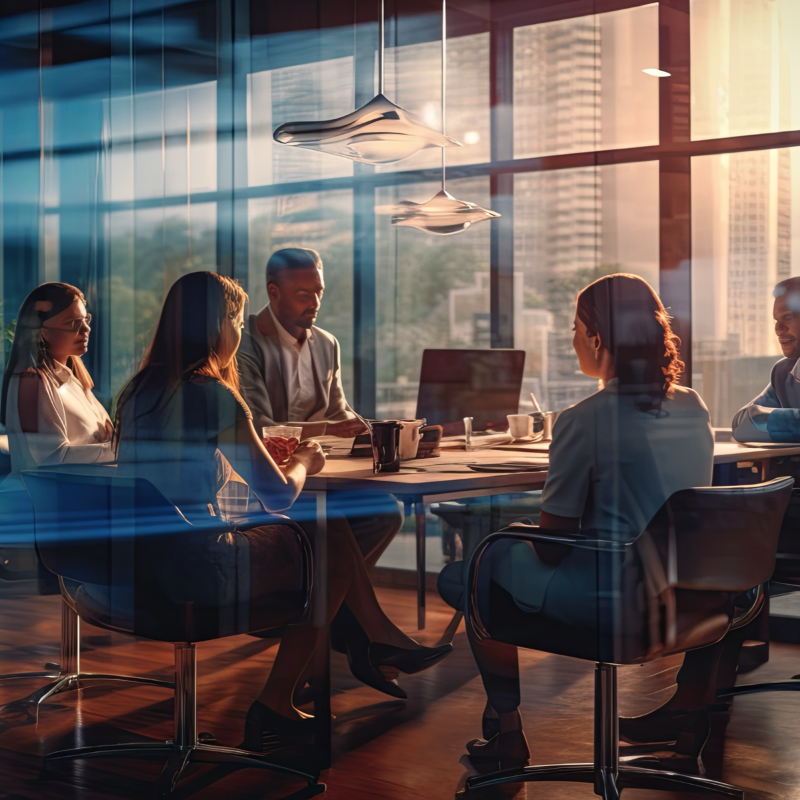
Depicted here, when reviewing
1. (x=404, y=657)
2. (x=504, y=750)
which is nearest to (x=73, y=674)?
(x=404, y=657)

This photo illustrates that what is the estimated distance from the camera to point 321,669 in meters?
2.20

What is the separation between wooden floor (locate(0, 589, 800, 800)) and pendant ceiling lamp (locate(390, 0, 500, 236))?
3.72 feet

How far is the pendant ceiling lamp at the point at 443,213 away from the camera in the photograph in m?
2.69

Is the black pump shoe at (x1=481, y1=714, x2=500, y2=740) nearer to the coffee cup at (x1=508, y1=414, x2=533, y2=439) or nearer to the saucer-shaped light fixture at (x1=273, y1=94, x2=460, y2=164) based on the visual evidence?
the coffee cup at (x1=508, y1=414, x2=533, y2=439)

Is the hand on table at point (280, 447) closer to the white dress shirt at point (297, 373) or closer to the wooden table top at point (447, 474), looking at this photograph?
the wooden table top at point (447, 474)

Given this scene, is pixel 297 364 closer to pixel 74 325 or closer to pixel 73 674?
pixel 74 325

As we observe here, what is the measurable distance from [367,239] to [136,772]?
160 centimetres

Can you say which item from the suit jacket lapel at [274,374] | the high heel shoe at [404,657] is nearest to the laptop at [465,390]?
the suit jacket lapel at [274,374]

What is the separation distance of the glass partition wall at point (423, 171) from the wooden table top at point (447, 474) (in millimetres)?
174

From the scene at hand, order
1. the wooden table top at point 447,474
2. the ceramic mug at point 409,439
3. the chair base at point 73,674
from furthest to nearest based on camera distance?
the chair base at point 73,674
the ceramic mug at point 409,439
the wooden table top at point 447,474

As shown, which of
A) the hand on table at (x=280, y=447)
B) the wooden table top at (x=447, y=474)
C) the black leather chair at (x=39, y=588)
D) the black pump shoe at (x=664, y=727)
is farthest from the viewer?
the black leather chair at (x=39, y=588)

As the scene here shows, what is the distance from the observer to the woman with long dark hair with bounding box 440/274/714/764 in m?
1.88

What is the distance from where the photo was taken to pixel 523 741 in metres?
2.28

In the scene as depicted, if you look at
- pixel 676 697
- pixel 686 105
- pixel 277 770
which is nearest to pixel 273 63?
pixel 686 105
